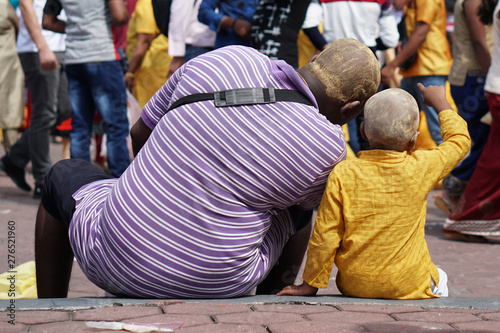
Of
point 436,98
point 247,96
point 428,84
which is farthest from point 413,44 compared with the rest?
point 247,96

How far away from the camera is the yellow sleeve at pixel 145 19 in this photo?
7.48 metres

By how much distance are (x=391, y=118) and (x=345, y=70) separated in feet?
0.82

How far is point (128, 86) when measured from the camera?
7930mm

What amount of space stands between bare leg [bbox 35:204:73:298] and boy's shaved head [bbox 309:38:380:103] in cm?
123

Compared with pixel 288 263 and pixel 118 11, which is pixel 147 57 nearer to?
pixel 118 11

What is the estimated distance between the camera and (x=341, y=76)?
2.89 m

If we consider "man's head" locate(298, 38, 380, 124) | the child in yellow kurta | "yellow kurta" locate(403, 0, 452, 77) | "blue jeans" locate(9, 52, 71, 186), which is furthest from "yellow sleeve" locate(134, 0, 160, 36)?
the child in yellow kurta

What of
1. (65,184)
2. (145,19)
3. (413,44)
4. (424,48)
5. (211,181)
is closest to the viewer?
(211,181)

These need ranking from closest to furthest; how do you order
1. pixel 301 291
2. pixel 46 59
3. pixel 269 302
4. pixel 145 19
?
1. pixel 269 302
2. pixel 301 291
3. pixel 46 59
4. pixel 145 19

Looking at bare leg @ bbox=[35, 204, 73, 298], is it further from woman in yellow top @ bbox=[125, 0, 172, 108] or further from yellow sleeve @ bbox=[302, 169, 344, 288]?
woman in yellow top @ bbox=[125, 0, 172, 108]

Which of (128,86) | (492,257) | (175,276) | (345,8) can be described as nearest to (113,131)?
(128,86)

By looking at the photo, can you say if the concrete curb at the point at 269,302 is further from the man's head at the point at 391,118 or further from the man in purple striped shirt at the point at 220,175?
the man's head at the point at 391,118

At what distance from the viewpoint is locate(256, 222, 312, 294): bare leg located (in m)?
3.20

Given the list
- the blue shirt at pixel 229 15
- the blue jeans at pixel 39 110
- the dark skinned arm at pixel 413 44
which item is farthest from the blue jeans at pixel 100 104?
the dark skinned arm at pixel 413 44
